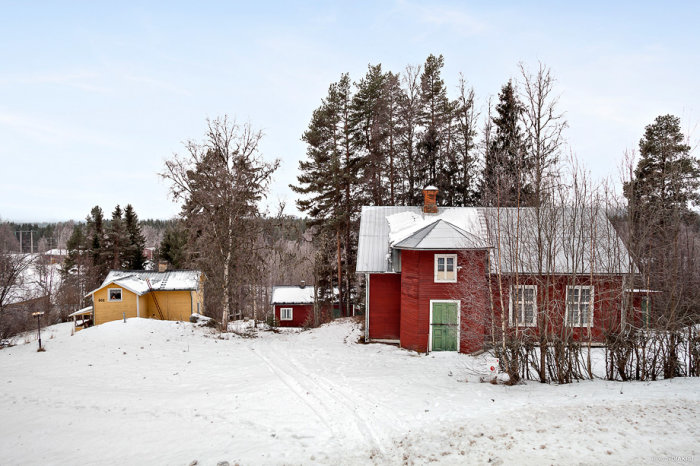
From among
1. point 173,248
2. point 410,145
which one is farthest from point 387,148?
point 173,248

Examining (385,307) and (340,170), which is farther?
(340,170)

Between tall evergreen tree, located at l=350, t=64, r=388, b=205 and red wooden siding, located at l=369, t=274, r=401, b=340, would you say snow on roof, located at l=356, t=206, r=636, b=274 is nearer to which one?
red wooden siding, located at l=369, t=274, r=401, b=340

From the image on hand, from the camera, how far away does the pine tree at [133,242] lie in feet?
130

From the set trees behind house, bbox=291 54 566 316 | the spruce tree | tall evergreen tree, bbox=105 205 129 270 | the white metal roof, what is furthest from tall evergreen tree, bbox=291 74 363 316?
tall evergreen tree, bbox=105 205 129 270

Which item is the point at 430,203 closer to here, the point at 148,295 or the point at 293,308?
the point at 293,308

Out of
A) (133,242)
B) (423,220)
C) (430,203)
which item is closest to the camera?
(423,220)

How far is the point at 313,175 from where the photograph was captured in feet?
87.9

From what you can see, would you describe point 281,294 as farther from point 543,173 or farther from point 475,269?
point 543,173

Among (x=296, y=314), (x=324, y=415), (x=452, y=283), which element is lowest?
(x=296, y=314)

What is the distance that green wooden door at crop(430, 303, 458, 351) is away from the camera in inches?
614

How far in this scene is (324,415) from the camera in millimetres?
8797

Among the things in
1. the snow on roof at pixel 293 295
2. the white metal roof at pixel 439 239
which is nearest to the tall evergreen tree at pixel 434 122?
the white metal roof at pixel 439 239

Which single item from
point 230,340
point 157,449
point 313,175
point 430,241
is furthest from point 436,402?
point 313,175

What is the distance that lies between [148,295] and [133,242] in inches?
587
